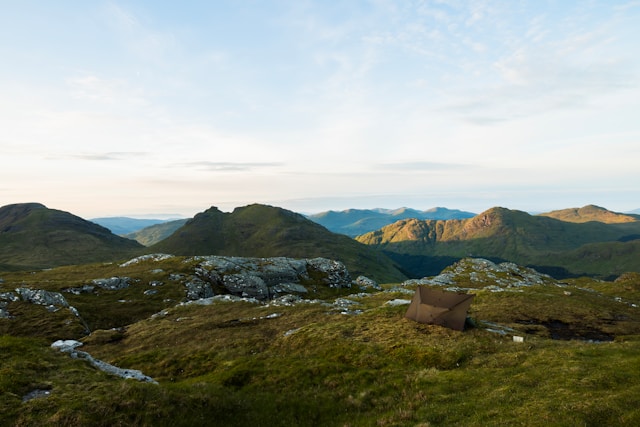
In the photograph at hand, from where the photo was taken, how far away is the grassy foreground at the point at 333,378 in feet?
54.3

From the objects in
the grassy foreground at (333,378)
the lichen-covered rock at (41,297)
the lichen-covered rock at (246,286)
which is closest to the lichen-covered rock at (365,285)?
the lichen-covered rock at (246,286)

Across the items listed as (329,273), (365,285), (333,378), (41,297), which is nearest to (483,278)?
(365,285)

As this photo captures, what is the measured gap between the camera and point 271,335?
41.5 m

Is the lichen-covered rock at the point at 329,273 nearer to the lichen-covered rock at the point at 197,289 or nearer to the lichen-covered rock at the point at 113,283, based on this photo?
the lichen-covered rock at the point at 197,289

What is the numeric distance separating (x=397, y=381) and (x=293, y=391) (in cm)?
831

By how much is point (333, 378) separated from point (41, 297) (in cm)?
6829

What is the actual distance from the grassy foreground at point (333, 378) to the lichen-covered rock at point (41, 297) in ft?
82.7

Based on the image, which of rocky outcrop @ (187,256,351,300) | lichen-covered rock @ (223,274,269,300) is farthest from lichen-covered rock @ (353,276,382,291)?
lichen-covered rock @ (223,274,269,300)

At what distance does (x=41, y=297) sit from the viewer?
6288 centimetres

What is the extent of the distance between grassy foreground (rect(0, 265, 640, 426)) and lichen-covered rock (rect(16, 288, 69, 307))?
Answer: 25.2 m

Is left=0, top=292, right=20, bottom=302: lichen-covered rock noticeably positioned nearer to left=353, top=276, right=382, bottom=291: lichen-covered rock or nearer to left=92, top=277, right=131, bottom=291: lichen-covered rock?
left=92, top=277, right=131, bottom=291: lichen-covered rock

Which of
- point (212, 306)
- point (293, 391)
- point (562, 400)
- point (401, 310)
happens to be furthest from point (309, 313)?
point (562, 400)

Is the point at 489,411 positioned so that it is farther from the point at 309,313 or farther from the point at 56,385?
the point at 309,313

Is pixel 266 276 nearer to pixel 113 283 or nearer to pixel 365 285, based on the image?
pixel 365 285
